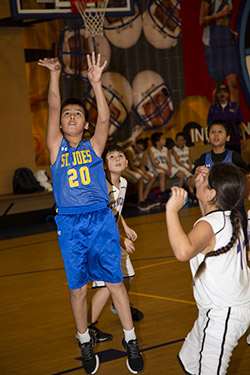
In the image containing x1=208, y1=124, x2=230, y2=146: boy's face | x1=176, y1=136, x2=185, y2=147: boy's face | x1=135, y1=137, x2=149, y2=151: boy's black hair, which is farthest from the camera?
x1=176, y1=136, x2=185, y2=147: boy's face

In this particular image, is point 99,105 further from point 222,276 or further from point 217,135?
point 217,135

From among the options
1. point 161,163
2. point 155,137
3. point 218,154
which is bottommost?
point 161,163

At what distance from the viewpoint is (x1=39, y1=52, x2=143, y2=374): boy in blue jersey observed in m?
3.64

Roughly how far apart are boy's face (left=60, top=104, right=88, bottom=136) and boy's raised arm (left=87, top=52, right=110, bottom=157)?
0.12 metres

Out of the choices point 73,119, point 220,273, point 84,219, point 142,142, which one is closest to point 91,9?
point 142,142

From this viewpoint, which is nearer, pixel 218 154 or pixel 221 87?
pixel 218 154

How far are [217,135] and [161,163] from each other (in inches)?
252

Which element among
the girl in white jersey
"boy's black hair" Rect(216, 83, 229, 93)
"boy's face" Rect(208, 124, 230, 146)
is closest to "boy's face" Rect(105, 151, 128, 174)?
"boy's face" Rect(208, 124, 230, 146)

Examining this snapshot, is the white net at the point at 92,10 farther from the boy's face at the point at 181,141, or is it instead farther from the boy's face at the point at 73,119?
the boy's face at the point at 73,119

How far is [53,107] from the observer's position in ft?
12.1

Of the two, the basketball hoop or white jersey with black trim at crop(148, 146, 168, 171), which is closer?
the basketball hoop

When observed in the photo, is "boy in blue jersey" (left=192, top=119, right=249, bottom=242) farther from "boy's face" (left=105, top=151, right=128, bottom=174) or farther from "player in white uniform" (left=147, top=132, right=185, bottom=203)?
"player in white uniform" (left=147, top=132, right=185, bottom=203)

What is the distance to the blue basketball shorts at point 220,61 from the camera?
42.9 feet

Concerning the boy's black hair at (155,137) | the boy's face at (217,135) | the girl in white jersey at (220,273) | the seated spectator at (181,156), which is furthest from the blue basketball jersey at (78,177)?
the seated spectator at (181,156)
